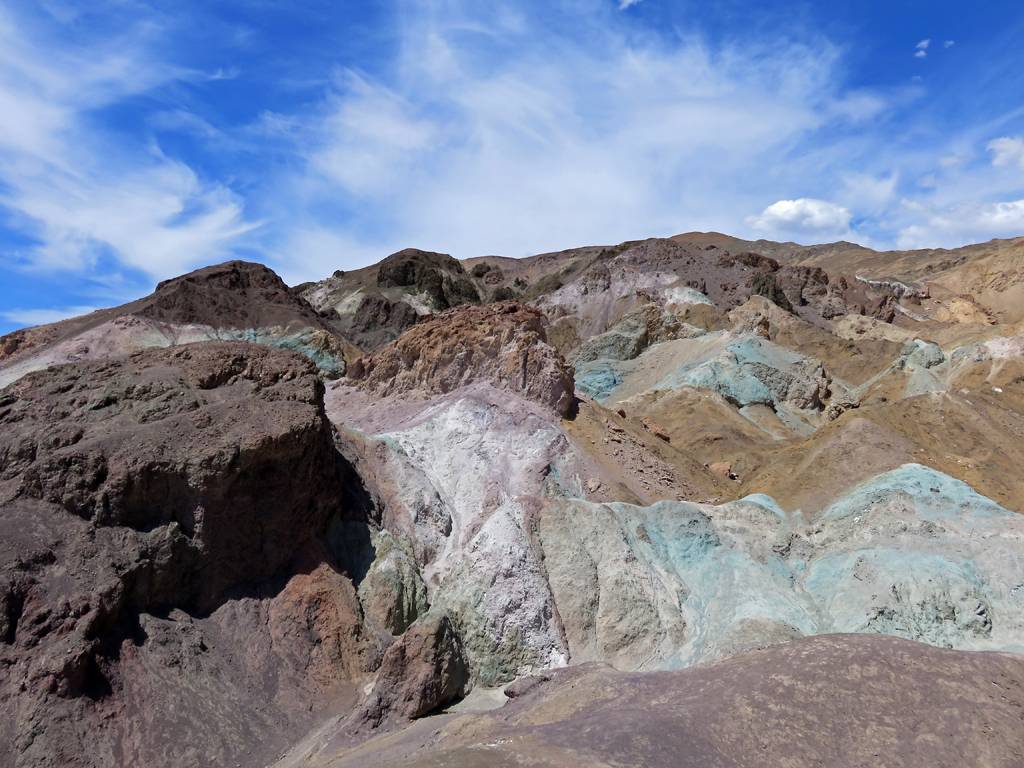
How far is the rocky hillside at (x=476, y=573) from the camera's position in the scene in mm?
9625

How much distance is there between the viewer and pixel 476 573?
1538cm

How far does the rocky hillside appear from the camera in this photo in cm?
962

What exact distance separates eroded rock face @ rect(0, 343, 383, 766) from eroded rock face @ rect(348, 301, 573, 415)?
6203 millimetres

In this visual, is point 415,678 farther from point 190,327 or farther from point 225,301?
point 225,301

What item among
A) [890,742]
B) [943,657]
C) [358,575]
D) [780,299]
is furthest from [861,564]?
[780,299]

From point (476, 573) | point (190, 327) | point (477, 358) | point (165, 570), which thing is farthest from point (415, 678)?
point (190, 327)

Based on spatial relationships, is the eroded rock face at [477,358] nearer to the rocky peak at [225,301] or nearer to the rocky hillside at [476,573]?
the rocky hillside at [476,573]

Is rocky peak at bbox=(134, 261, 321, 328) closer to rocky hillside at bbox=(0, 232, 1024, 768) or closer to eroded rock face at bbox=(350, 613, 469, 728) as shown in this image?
rocky hillside at bbox=(0, 232, 1024, 768)

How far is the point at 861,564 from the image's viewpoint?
46.9ft

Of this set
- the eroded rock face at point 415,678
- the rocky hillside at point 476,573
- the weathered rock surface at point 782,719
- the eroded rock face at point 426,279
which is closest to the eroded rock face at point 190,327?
the eroded rock face at point 426,279

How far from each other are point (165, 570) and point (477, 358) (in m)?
11.2

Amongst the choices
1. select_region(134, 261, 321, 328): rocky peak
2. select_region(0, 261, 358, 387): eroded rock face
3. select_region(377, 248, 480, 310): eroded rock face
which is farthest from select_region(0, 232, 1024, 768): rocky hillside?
select_region(377, 248, 480, 310): eroded rock face

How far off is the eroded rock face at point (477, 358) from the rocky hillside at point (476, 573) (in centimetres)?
9

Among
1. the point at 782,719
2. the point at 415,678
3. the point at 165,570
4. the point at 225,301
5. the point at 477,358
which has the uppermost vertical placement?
the point at 225,301
